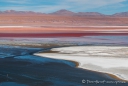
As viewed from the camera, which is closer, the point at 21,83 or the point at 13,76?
the point at 21,83

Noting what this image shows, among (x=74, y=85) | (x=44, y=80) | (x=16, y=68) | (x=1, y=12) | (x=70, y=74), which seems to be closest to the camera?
(x=74, y=85)

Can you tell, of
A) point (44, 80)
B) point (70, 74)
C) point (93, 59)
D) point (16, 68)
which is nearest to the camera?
point (44, 80)

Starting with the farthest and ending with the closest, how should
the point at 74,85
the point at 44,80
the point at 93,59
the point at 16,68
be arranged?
the point at 93,59 → the point at 16,68 → the point at 44,80 → the point at 74,85

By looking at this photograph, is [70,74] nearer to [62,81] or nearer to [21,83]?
[62,81]

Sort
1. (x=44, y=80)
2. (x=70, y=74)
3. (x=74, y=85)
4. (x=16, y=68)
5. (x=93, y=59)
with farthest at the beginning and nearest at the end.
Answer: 1. (x=93, y=59)
2. (x=16, y=68)
3. (x=70, y=74)
4. (x=44, y=80)
5. (x=74, y=85)

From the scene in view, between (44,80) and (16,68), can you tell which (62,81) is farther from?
(16,68)

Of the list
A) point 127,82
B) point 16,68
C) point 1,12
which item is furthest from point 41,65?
point 1,12
